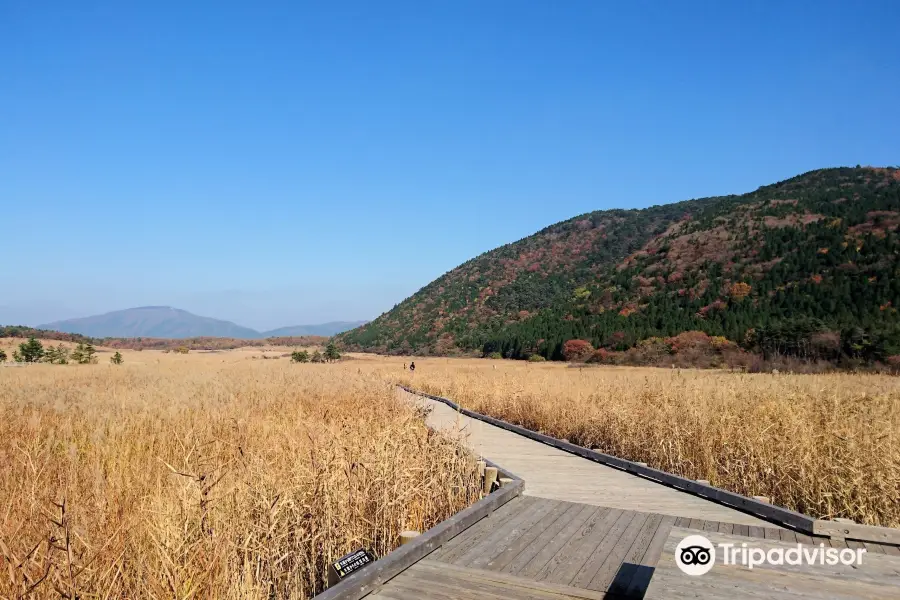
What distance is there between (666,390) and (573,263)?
236ft

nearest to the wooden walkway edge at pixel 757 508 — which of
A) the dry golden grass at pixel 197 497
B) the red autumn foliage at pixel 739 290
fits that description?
the dry golden grass at pixel 197 497

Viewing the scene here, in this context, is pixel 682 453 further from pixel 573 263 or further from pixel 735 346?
pixel 573 263

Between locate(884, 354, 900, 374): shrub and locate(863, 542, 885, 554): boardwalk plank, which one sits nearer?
locate(863, 542, 885, 554): boardwalk plank

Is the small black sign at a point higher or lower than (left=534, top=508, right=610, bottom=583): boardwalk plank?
higher

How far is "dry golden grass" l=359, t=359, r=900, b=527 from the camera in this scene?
6719mm

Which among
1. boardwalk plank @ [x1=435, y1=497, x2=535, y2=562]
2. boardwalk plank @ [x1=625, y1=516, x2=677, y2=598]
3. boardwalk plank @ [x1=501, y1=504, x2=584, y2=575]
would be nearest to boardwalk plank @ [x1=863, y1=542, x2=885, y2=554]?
boardwalk plank @ [x1=625, y1=516, x2=677, y2=598]

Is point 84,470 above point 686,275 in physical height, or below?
below

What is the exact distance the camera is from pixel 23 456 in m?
6.36

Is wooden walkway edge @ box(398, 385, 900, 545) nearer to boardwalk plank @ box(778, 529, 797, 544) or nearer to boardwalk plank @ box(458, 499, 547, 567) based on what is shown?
boardwalk plank @ box(778, 529, 797, 544)

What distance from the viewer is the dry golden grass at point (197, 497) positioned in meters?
3.72

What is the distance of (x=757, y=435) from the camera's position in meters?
8.26

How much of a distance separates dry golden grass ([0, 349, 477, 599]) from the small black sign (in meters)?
0.45

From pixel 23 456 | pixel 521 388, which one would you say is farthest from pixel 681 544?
pixel 521 388

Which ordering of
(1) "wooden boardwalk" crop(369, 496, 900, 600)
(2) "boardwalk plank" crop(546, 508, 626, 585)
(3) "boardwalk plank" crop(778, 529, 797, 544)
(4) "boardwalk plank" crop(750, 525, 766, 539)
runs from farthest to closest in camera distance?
(4) "boardwalk plank" crop(750, 525, 766, 539) → (3) "boardwalk plank" crop(778, 529, 797, 544) → (2) "boardwalk plank" crop(546, 508, 626, 585) → (1) "wooden boardwalk" crop(369, 496, 900, 600)
